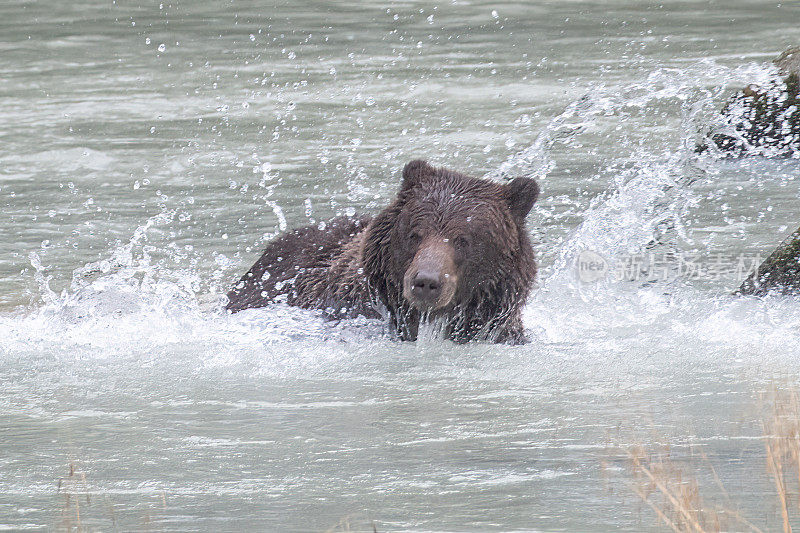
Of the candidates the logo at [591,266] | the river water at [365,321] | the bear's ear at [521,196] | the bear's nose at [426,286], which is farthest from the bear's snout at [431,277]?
the logo at [591,266]

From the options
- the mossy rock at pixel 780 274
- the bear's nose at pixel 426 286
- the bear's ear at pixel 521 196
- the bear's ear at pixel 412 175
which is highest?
the bear's ear at pixel 412 175

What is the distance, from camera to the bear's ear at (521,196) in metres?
7.30

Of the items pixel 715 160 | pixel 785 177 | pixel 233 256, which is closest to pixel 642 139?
pixel 715 160

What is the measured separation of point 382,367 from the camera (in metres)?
6.90

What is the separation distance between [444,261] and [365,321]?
0.85 meters

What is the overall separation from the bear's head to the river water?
1.08 ft

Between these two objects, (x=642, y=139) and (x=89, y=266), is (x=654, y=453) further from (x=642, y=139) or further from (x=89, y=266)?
(x=642, y=139)

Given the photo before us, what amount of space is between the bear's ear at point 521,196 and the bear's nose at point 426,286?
3.06ft

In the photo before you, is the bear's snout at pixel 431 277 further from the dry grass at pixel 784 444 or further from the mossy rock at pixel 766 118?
the mossy rock at pixel 766 118

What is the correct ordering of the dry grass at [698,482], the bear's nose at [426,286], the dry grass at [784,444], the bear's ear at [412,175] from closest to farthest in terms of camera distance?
1. the dry grass at [698,482]
2. the dry grass at [784,444]
3. the bear's nose at [426,286]
4. the bear's ear at [412,175]

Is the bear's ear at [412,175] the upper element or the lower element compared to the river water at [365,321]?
upper

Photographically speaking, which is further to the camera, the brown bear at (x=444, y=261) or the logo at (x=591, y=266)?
the logo at (x=591, y=266)

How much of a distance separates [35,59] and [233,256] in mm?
11412

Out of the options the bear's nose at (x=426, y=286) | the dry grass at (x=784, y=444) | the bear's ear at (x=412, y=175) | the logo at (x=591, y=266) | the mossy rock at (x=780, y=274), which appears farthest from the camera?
the logo at (x=591, y=266)
